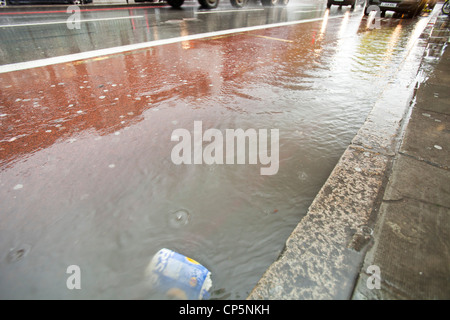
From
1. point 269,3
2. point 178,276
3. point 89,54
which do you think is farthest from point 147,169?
point 269,3

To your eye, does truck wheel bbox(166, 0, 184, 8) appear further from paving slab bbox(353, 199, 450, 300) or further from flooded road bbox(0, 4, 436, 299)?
A: paving slab bbox(353, 199, 450, 300)

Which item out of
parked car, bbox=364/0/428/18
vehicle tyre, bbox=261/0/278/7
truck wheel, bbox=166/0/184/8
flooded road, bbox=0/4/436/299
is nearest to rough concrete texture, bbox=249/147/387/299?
flooded road, bbox=0/4/436/299

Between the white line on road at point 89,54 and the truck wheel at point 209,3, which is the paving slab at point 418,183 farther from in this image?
the truck wheel at point 209,3

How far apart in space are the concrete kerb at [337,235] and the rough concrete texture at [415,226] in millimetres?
56

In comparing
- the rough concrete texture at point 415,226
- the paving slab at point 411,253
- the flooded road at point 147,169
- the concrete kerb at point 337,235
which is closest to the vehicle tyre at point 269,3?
the flooded road at point 147,169

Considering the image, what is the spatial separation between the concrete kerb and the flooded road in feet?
0.41

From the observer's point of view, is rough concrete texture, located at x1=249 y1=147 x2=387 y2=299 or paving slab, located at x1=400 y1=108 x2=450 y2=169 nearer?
rough concrete texture, located at x1=249 y1=147 x2=387 y2=299

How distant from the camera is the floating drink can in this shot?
110 cm

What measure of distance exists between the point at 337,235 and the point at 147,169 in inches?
53.7

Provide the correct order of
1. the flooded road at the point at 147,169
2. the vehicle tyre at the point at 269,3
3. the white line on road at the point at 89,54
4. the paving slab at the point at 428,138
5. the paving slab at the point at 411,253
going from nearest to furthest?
the paving slab at the point at 411,253 → the flooded road at the point at 147,169 → the paving slab at the point at 428,138 → the white line on road at the point at 89,54 → the vehicle tyre at the point at 269,3

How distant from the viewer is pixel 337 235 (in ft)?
4.21

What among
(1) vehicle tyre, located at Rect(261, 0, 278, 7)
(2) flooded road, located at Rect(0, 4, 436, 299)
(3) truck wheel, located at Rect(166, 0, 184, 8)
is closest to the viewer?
(2) flooded road, located at Rect(0, 4, 436, 299)

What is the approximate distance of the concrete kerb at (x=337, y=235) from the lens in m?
1.06
